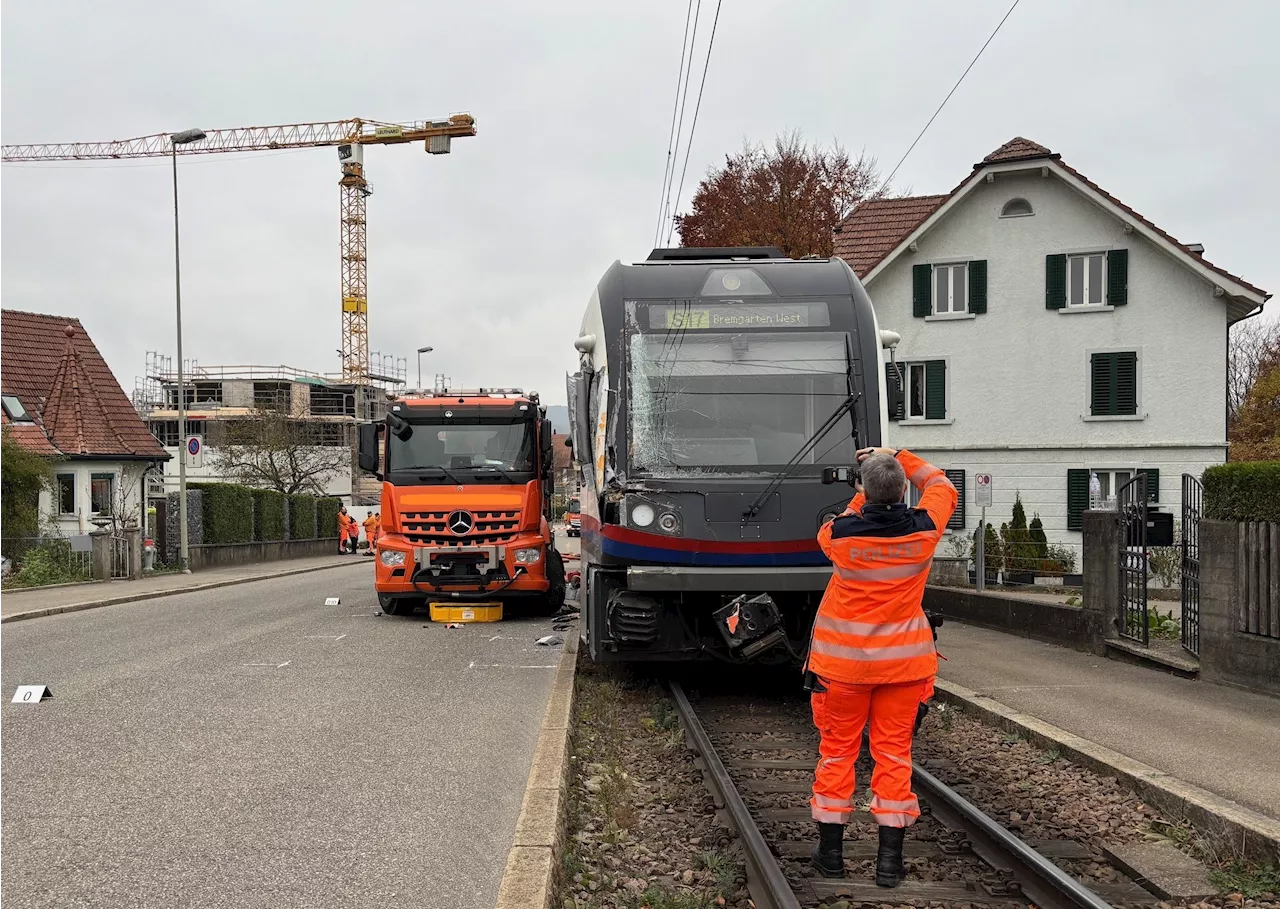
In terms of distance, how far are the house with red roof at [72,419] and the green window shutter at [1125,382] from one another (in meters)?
25.3

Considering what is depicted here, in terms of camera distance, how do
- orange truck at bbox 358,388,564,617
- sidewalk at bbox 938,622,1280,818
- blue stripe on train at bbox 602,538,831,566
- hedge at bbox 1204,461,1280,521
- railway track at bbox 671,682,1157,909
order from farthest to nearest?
orange truck at bbox 358,388,564,617 < hedge at bbox 1204,461,1280,521 < blue stripe on train at bbox 602,538,831,566 < sidewalk at bbox 938,622,1280,818 < railway track at bbox 671,682,1157,909

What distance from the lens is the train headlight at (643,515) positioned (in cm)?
833

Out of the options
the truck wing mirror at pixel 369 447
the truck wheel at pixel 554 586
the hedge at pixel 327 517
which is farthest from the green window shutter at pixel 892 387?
the hedge at pixel 327 517

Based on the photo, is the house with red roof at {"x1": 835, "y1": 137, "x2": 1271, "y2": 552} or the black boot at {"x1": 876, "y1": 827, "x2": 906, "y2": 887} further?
the house with red roof at {"x1": 835, "y1": 137, "x2": 1271, "y2": 552}

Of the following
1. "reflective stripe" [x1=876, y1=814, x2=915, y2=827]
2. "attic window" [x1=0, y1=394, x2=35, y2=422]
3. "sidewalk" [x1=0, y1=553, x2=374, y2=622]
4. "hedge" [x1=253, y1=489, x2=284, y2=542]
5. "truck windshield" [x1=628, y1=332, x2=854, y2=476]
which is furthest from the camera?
"hedge" [x1=253, y1=489, x2=284, y2=542]

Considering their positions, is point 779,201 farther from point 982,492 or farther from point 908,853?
point 908,853

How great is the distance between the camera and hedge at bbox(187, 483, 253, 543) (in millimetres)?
30531

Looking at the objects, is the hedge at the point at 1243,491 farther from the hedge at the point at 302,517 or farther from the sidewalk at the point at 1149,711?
the hedge at the point at 302,517

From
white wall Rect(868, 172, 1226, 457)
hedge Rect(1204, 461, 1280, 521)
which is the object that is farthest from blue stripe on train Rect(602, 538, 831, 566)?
white wall Rect(868, 172, 1226, 457)

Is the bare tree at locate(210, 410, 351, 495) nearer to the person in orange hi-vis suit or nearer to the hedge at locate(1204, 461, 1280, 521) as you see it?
the hedge at locate(1204, 461, 1280, 521)

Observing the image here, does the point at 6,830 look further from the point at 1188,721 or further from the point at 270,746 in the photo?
the point at 1188,721

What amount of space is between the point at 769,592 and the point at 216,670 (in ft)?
17.0

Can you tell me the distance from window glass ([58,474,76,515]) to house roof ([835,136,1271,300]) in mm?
22281

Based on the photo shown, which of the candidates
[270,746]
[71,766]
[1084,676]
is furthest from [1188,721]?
[71,766]
